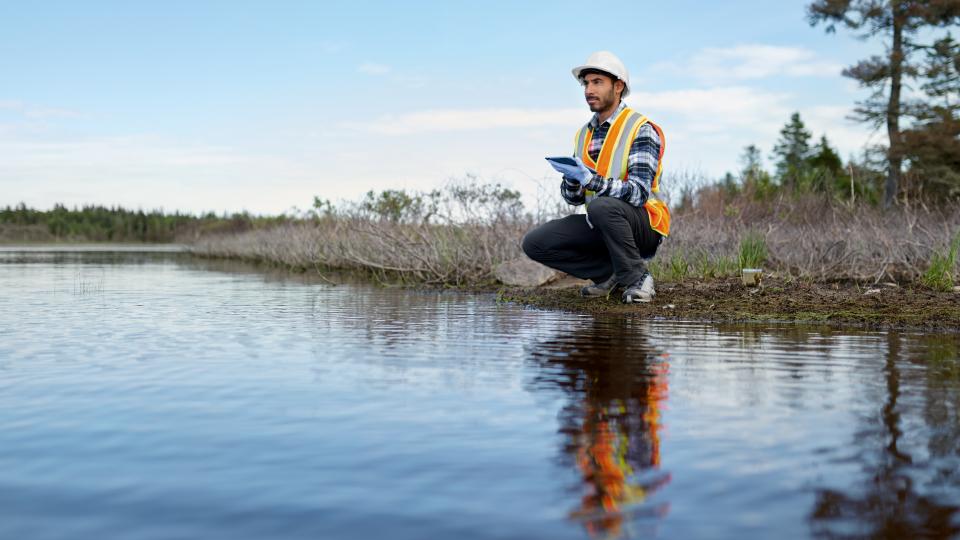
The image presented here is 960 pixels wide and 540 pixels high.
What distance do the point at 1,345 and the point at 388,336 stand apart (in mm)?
2515

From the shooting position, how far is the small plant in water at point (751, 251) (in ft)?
34.4

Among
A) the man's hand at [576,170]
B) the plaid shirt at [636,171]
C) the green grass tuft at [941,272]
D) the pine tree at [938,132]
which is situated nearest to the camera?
the man's hand at [576,170]

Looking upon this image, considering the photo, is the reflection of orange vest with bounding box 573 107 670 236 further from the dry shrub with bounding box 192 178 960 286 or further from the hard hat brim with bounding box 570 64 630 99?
the dry shrub with bounding box 192 178 960 286

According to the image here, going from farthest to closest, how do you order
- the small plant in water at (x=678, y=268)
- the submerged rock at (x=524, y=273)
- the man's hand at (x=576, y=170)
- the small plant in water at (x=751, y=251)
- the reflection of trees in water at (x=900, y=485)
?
1. the submerged rock at (x=524, y=273)
2. the small plant in water at (x=751, y=251)
3. the small plant in water at (x=678, y=268)
4. the man's hand at (x=576, y=170)
5. the reflection of trees in water at (x=900, y=485)

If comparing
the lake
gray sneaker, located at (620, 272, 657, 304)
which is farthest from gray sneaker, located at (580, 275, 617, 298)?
the lake

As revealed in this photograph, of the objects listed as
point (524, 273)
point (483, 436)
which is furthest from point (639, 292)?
point (483, 436)

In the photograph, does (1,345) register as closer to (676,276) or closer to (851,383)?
(851,383)

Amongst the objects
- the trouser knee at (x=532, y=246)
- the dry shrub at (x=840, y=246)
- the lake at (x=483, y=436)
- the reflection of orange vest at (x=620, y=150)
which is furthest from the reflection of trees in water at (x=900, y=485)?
the dry shrub at (x=840, y=246)

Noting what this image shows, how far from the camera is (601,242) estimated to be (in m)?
8.08

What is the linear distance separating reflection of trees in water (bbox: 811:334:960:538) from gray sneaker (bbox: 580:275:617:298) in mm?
4577

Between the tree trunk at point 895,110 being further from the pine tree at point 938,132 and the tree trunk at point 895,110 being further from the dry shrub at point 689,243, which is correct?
the dry shrub at point 689,243

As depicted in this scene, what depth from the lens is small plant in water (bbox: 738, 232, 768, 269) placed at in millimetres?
10477

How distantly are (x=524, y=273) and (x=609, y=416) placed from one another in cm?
796

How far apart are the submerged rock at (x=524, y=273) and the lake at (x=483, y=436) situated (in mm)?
5006
